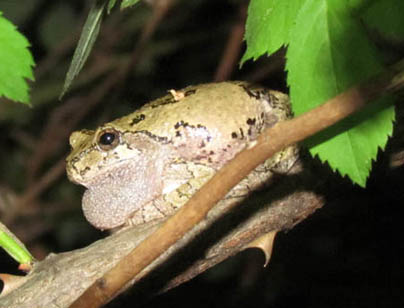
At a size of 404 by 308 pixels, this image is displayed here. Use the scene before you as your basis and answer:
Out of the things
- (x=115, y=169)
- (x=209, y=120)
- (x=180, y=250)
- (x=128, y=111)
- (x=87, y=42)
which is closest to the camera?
(x=87, y=42)

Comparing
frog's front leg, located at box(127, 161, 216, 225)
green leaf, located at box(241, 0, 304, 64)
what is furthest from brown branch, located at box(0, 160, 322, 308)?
green leaf, located at box(241, 0, 304, 64)

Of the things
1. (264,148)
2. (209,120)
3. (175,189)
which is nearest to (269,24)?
(264,148)

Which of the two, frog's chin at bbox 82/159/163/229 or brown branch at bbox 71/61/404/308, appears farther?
frog's chin at bbox 82/159/163/229

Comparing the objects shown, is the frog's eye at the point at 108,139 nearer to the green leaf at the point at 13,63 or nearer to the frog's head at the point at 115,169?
the frog's head at the point at 115,169

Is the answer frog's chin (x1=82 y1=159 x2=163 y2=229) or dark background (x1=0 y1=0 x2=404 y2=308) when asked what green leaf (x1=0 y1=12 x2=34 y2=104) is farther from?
dark background (x1=0 y1=0 x2=404 y2=308)

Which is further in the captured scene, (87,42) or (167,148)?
(167,148)

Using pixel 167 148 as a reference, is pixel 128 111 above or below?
below

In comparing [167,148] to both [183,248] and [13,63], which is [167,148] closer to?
[183,248]
